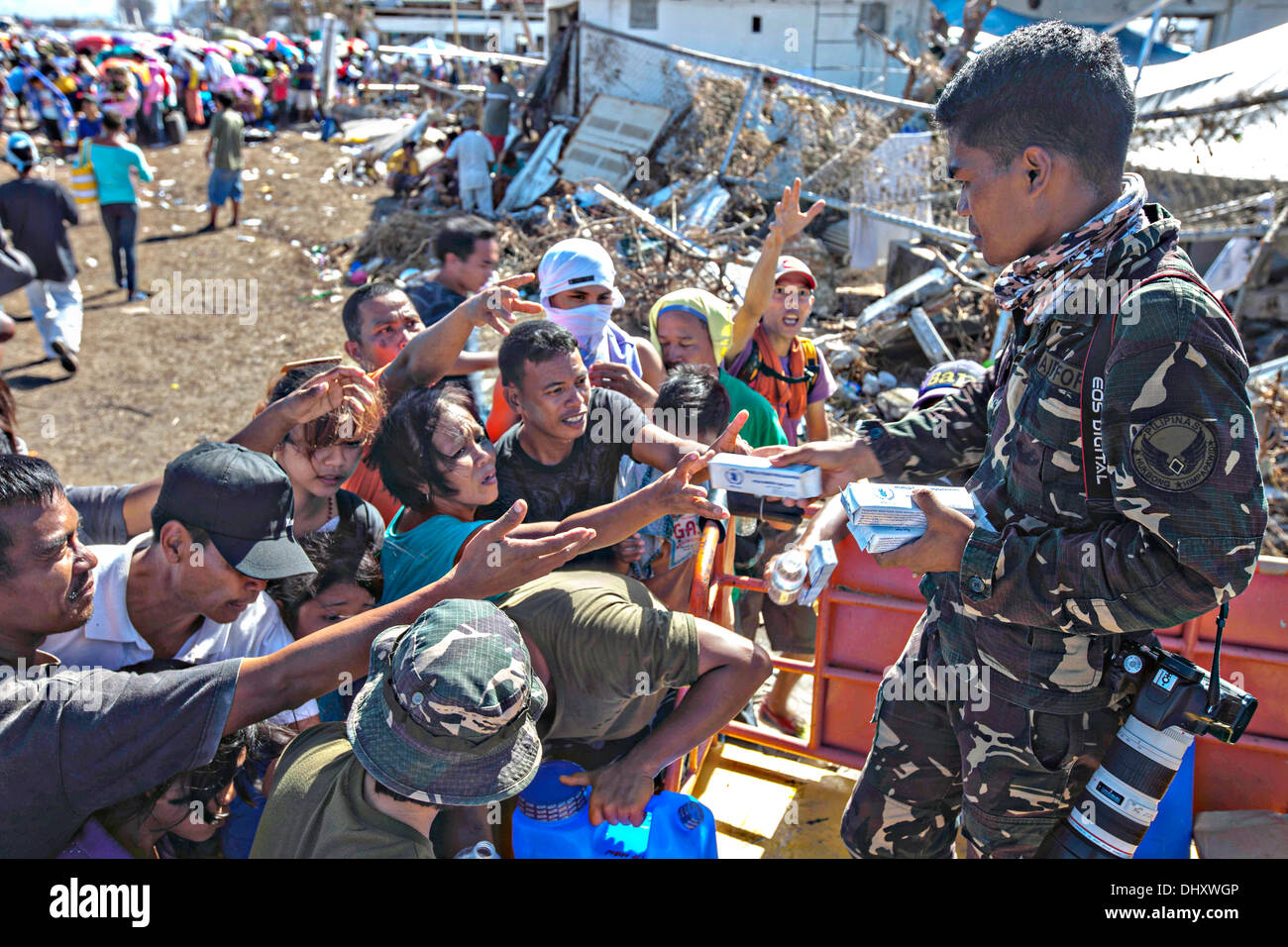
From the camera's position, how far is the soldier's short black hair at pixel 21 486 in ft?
6.23

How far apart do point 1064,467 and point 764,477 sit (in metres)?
0.81

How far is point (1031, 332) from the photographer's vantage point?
1908 mm

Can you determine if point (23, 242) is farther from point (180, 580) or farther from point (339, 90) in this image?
point (339, 90)

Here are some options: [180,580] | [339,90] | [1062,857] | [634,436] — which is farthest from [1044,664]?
[339,90]

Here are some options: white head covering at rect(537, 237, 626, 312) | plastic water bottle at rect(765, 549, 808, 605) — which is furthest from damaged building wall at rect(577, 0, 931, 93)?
plastic water bottle at rect(765, 549, 808, 605)

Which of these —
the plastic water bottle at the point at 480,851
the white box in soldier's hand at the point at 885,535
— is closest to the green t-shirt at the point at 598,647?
the plastic water bottle at the point at 480,851

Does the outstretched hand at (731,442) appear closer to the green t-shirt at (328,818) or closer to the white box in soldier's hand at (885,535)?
the white box in soldier's hand at (885,535)

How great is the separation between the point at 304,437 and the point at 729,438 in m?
1.44

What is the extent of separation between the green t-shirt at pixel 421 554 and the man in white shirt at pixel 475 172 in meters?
10.3

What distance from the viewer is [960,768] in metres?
2.11

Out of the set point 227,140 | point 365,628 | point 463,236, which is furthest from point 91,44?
point 365,628

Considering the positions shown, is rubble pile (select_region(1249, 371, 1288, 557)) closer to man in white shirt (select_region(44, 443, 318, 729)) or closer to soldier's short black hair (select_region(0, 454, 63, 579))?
man in white shirt (select_region(44, 443, 318, 729))

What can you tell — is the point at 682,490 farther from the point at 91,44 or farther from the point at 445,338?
the point at 91,44

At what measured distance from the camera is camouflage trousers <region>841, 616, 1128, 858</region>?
188 centimetres
